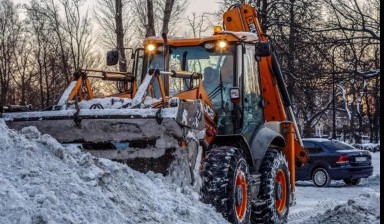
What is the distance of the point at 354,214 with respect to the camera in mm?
9273

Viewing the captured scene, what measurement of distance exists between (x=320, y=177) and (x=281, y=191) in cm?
848

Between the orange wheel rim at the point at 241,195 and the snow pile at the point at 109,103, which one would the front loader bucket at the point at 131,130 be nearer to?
the snow pile at the point at 109,103

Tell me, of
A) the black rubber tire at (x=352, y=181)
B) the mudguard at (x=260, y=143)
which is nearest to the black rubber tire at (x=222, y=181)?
the mudguard at (x=260, y=143)

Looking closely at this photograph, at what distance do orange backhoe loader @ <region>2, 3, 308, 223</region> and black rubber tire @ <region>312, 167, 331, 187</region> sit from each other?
6.88 metres

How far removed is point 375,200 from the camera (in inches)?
394

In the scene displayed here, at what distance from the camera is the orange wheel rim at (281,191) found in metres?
9.92

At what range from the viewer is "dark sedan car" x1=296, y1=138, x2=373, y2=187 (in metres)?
18.0

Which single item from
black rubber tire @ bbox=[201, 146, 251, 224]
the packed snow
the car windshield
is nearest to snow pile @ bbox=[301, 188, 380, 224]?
black rubber tire @ bbox=[201, 146, 251, 224]

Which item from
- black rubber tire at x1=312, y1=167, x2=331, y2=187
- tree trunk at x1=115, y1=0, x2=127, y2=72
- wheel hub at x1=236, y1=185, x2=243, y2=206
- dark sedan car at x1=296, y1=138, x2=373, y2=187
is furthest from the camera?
tree trunk at x1=115, y1=0, x2=127, y2=72

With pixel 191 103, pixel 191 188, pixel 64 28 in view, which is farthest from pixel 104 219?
pixel 64 28

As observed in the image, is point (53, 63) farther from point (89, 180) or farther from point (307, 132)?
point (89, 180)

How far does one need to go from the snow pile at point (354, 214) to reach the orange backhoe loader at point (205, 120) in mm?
707

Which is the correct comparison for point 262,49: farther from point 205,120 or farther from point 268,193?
point 268,193

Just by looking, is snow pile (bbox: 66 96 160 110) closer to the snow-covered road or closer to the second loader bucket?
the second loader bucket
